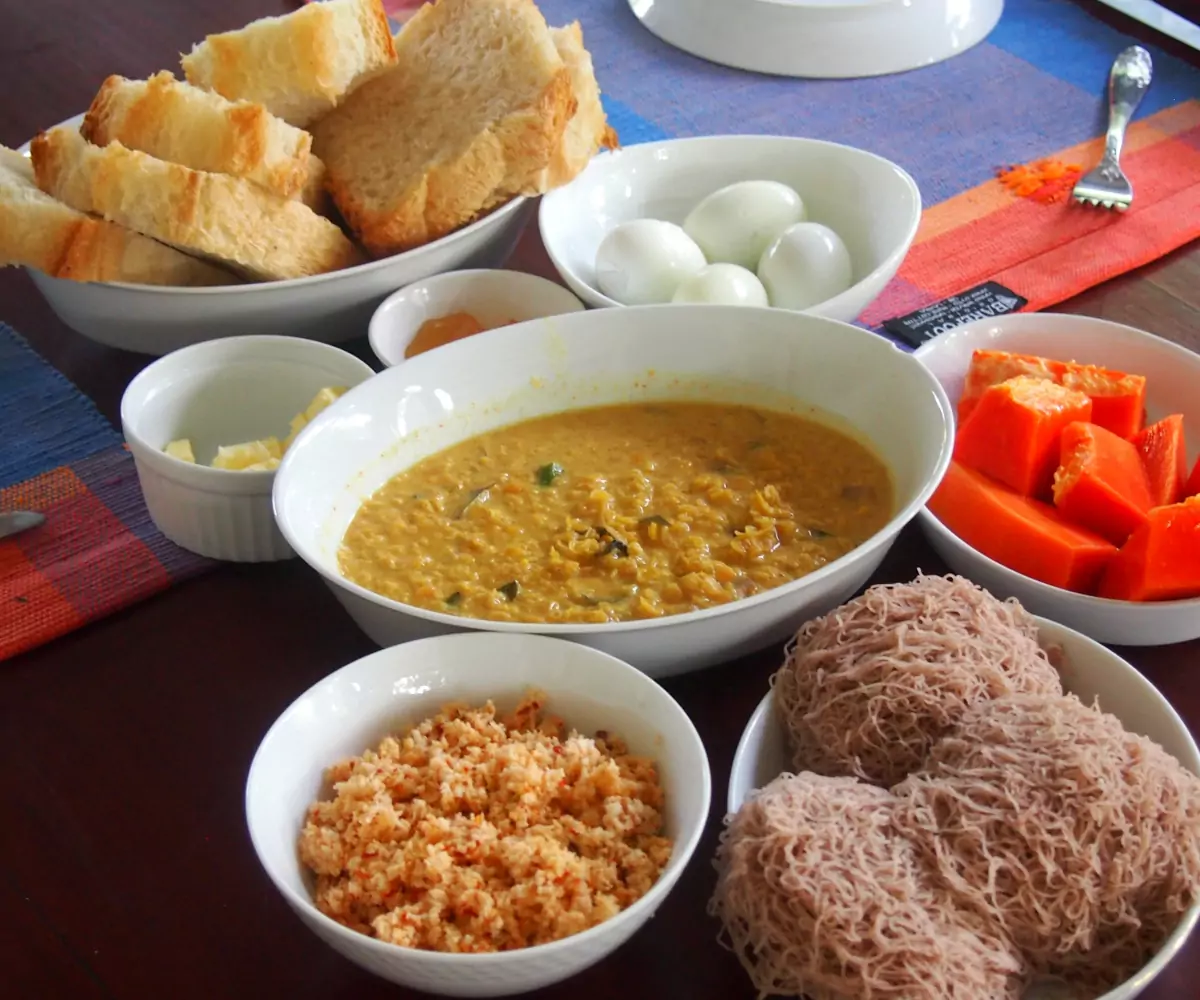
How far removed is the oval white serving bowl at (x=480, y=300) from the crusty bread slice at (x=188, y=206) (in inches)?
5.3

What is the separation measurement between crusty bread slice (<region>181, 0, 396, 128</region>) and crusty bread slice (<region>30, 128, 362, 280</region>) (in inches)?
6.9

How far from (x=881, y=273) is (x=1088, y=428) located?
407 millimetres

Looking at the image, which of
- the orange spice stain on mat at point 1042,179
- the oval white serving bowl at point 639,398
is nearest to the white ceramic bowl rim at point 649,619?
the oval white serving bowl at point 639,398

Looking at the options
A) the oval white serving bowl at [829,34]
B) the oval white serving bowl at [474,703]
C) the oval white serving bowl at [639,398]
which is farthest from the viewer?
the oval white serving bowl at [829,34]

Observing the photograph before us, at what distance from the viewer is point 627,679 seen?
1.13 meters

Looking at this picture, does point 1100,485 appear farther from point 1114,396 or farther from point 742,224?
point 742,224

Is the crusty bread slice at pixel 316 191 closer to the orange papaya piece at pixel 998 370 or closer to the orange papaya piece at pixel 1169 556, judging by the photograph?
the orange papaya piece at pixel 998 370

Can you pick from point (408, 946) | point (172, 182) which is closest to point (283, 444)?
point (172, 182)

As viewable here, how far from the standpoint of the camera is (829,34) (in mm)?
2486

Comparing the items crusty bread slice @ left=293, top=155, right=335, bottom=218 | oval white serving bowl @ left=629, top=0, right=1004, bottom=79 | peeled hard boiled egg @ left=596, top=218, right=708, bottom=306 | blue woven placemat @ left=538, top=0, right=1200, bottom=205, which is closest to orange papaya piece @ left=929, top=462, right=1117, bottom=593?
peeled hard boiled egg @ left=596, top=218, right=708, bottom=306

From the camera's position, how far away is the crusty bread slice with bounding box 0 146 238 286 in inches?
63.6

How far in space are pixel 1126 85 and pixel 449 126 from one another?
138cm

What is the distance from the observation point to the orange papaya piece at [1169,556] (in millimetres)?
1305

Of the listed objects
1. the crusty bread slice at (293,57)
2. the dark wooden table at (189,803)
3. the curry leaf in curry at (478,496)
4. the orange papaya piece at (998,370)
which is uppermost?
the crusty bread slice at (293,57)
